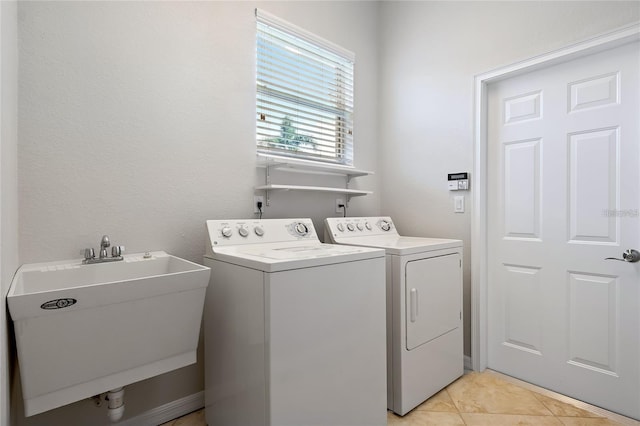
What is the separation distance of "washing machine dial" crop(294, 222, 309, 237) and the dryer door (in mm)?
670

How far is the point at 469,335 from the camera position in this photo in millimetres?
2400

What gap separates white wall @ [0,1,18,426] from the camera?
97cm

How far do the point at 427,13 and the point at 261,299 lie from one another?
101 inches

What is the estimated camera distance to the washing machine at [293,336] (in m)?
1.33

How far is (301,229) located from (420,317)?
88 centimetres

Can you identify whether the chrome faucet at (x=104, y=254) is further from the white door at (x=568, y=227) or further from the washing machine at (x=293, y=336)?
the white door at (x=568, y=227)

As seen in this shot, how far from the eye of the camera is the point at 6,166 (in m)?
1.08

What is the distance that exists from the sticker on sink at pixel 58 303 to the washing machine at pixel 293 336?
1.97ft

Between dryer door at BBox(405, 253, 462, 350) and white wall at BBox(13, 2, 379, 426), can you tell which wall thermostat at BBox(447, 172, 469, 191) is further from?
white wall at BBox(13, 2, 379, 426)

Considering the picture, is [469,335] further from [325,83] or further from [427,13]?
[427,13]

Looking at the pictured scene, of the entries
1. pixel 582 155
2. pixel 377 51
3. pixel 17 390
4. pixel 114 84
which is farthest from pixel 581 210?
pixel 17 390

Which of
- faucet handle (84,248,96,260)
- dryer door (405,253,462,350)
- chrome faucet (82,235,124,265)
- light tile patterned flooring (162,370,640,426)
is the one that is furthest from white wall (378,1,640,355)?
faucet handle (84,248,96,260)

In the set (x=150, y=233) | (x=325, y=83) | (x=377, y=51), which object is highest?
(x=377, y=51)

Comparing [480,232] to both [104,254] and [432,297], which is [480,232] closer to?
[432,297]
